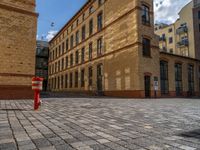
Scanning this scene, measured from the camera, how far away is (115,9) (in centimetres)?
2230

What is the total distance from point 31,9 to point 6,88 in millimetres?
6007

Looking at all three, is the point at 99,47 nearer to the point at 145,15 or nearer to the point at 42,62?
the point at 145,15

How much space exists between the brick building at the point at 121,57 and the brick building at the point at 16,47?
399 inches

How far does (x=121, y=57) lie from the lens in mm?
20609

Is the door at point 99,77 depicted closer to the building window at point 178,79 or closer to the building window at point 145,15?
the building window at point 145,15

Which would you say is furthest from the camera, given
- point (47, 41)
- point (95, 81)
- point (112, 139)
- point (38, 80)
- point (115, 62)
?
point (47, 41)

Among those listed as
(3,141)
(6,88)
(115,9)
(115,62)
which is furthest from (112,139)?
(115,9)

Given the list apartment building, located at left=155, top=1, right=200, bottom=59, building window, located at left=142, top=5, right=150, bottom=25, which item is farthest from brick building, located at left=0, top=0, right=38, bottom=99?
apartment building, located at left=155, top=1, right=200, bottom=59

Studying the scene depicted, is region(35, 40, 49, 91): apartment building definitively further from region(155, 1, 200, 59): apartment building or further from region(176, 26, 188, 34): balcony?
region(176, 26, 188, 34): balcony

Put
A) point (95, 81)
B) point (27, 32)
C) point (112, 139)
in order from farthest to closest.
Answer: point (95, 81) → point (27, 32) → point (112, 139)

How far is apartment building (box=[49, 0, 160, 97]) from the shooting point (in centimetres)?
1869

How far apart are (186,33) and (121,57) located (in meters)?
23.1

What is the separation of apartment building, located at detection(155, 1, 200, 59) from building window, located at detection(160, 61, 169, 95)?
15323mm

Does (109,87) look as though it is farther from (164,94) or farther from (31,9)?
(31,9)
